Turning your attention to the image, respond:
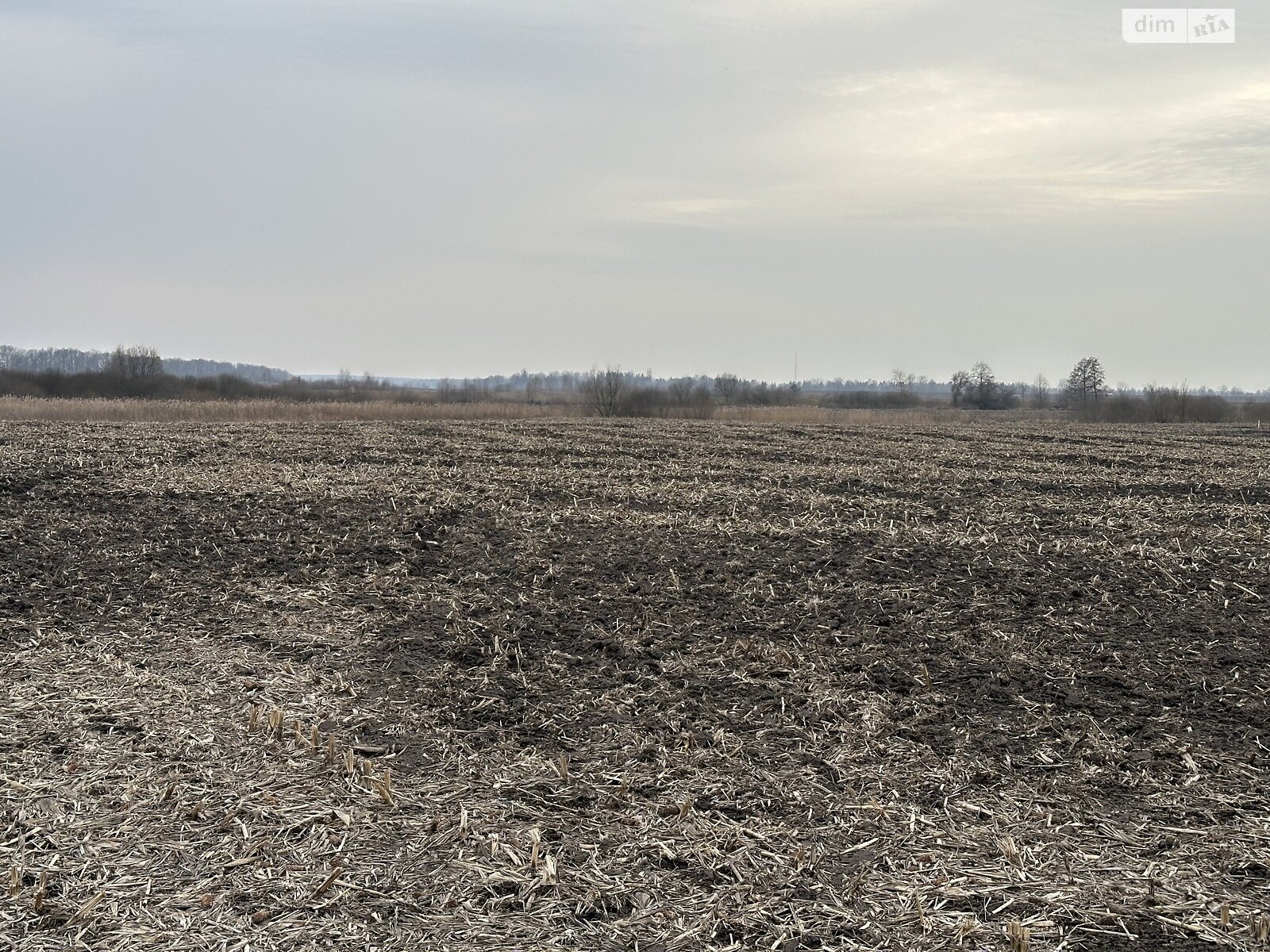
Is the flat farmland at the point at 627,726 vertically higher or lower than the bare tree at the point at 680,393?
lower

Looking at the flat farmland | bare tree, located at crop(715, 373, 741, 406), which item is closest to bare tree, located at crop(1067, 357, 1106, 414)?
bare tree, located at crop(715, 373, 741, 406)

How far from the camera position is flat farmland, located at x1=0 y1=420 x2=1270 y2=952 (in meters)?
3.42

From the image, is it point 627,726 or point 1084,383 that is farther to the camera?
point 1084,383

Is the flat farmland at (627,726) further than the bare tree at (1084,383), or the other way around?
the bare tree at (1084,383)

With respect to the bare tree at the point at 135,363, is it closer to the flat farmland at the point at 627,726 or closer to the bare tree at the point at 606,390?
the bare tree at the point at 606,390

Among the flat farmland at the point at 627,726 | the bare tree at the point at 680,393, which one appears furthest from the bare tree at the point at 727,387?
the flat farmland at the point at 627,726

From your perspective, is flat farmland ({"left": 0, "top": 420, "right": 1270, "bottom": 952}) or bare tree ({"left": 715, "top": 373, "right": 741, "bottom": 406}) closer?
flat farmland ({"left": 0, "top": 420, "right": 1270, "bottom": 952})

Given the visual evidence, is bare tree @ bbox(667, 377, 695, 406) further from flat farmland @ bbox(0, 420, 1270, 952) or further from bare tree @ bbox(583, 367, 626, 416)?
flat farmland @ bbox(0, 420, 1270, 952)

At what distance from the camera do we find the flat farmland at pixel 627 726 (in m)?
3.42

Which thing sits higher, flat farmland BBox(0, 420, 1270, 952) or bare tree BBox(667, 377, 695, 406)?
bare tree BBox(667, 377, 695, 406)

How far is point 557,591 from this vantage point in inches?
267

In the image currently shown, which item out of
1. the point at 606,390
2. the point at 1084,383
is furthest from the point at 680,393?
the point at 1084,383

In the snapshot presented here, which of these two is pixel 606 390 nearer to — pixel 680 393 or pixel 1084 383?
pixel 680 393

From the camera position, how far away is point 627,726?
487 cm
